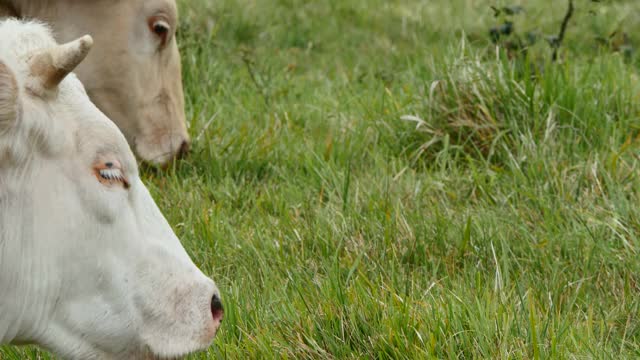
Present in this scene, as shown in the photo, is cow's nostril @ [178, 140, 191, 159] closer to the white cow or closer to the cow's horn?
the white cow

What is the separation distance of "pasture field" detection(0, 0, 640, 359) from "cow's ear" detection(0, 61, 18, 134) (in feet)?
3.39

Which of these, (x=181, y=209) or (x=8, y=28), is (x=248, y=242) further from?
(x=8, y=28)

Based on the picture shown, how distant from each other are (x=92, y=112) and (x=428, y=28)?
5.08m

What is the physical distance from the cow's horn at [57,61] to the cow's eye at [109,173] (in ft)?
0.70

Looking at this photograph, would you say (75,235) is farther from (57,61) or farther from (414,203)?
(414,203)

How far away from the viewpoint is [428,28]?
7.62 meters

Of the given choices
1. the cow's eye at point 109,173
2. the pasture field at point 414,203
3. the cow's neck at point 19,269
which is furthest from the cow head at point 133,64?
the cow's neck at point 19,269

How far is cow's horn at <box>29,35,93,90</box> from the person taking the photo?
2574mm

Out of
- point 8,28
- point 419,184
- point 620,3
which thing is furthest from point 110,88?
point 620,3

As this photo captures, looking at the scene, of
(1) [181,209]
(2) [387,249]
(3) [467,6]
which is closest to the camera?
(2) [387,249]

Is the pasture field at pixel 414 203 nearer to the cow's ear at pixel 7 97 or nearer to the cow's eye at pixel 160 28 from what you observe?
the cow's eye at pixel 160 28

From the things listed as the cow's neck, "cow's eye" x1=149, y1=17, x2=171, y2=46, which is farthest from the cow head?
the cow's neck

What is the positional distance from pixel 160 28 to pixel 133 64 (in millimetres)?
173

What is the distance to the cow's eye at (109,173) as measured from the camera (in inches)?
107
